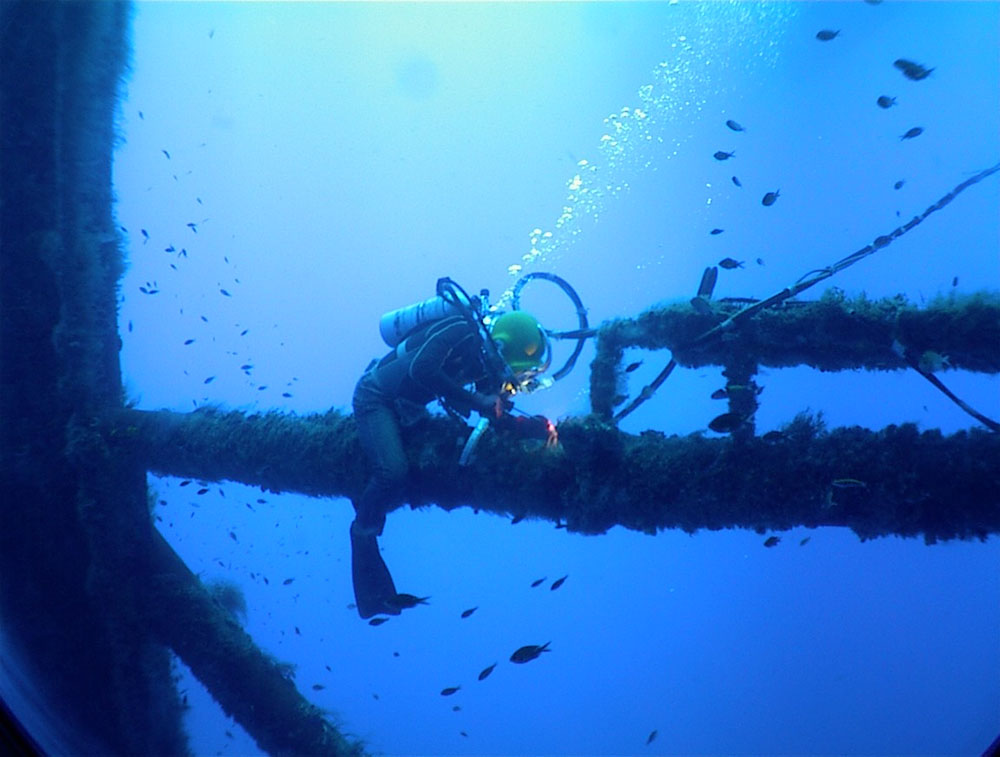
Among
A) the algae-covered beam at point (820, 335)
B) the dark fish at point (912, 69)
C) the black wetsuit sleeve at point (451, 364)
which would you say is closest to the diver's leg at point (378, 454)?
the black wetsuit sleeve at point (451, 364)

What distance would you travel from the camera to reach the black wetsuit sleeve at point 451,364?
495 cm

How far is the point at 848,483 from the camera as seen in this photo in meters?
3.88

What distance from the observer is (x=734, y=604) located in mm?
74875

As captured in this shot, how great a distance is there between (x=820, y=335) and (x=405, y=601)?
430 centimetres

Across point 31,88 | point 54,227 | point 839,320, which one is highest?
point 31,88

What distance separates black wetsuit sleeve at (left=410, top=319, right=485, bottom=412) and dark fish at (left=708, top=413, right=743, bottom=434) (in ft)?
6.23

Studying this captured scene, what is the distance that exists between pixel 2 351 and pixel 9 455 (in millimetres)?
1149

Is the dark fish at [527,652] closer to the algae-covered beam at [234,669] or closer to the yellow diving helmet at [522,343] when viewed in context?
the yellow diving helmet at [522,343]

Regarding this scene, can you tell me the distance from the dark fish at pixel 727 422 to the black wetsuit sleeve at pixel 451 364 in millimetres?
→ 1898

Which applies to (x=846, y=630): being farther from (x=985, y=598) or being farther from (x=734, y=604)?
(x=985, y=598)

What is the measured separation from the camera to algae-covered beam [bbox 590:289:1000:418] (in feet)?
14.3

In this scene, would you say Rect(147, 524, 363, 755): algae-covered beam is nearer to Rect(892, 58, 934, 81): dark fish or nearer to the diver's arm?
the diver's arm

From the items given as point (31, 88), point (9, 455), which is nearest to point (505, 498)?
point (9, 455)

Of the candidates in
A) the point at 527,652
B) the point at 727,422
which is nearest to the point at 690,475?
the point at 727,422
